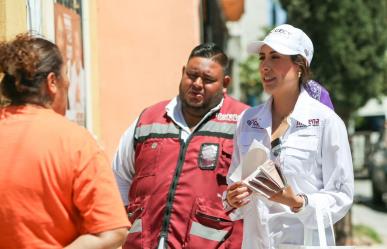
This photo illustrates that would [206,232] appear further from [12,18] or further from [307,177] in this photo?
[12,18]

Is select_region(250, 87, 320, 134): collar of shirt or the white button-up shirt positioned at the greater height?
select_region(250, 87, 320, 134): collar of shirt

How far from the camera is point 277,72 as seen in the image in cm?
339

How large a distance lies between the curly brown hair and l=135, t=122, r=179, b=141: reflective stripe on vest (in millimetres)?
1423

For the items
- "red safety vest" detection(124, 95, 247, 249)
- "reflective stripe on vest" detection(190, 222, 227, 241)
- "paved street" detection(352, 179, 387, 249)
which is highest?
"red safety vest" detection(124, 95, 247, 249)

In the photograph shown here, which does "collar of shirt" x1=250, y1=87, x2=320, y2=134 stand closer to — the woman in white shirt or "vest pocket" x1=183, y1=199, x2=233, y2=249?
the woman in white shirt

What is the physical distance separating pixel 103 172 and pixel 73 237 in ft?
0.77

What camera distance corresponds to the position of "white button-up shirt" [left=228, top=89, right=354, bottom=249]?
3219 mm

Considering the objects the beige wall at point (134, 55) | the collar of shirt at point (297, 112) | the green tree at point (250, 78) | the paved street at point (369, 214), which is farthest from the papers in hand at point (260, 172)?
the green tree at point (250, 78)

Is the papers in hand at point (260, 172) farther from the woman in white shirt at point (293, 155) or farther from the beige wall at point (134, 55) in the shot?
the beige wall at point (134, 55)

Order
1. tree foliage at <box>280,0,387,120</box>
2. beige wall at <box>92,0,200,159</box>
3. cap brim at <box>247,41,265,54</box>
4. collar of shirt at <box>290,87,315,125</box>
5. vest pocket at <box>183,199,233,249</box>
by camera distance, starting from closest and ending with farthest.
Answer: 1. collar of shirt at <box>290,87,315,125</box>
2. cap brim at <box>247,41,265,54</box>
3. vest pocket at <box>183,199,233,249</box>
4. beige wall at <box>92,0,200,159</box>
5. tree foliage at <box>280,0,387,120</box>

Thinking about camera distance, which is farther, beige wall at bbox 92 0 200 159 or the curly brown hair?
beige wall at bbox 92 0 200 159

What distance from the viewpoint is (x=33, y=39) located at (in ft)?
8.50

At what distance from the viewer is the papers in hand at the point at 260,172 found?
304cm

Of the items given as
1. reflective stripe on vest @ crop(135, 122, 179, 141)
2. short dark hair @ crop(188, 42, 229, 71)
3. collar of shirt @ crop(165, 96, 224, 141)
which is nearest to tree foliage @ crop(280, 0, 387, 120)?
short dark hair @ crop(188, 42, 229, 71)
